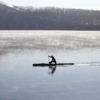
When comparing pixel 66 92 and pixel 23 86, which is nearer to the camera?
pixel 66 92

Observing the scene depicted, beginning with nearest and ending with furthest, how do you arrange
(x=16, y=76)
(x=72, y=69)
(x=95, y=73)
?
(x=16, y=76)
(x=95, y=73)
(x=72, y=69)

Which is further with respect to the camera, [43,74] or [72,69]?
[72,69]

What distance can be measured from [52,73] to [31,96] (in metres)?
11.9

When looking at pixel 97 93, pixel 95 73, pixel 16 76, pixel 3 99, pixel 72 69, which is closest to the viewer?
pixel 3 99

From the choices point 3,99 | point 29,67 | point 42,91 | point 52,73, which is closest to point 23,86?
point 42,91

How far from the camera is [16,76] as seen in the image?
3259 centimetres

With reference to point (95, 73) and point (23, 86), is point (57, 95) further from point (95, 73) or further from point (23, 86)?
point (95, 73)

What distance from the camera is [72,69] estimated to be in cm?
3844

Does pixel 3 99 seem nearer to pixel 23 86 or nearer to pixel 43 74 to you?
pixel 23 86

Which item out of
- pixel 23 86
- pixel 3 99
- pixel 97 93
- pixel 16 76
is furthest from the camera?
pixel 16 76

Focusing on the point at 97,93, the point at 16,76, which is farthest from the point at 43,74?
the point at 97,93

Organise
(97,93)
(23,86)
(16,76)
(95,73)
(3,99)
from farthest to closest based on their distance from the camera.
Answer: (95,73) < (16,76) < (23,86) < (97,93) < (3,99)

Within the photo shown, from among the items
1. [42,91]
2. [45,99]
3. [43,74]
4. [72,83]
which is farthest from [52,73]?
[45,99]

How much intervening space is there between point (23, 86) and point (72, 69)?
42.5ft
